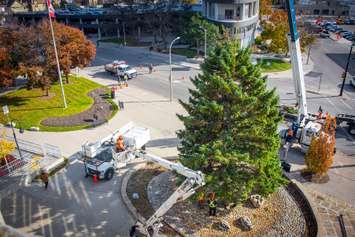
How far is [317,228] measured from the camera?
2073 centimetres

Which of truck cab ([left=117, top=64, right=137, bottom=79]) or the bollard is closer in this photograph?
the bollard

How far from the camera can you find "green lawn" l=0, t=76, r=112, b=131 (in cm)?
3606

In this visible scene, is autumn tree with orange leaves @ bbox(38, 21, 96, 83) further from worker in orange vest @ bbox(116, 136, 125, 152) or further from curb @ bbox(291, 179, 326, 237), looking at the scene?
curb @ bbox(291, 179, 326, 237)

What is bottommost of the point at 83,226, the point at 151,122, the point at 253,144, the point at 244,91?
the point at 83,226

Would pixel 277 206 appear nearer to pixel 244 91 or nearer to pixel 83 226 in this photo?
pixel 244 91

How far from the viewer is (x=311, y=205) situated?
22422mm

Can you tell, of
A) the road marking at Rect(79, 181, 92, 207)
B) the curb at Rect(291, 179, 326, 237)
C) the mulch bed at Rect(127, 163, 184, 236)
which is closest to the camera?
the curb at Rect(291, 179, 326, 237)

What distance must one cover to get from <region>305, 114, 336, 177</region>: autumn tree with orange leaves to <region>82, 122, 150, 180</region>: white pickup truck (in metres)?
12.6

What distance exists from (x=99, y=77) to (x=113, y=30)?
2606 centimetres

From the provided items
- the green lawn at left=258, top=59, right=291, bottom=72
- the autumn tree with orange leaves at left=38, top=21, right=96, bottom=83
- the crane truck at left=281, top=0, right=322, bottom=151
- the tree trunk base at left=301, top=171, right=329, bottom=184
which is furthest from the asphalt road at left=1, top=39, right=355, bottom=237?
the green lawn at left=258, top=59, right=291, bottom=72

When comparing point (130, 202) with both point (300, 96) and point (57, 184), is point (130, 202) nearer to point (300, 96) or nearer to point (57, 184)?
point (57, 184)

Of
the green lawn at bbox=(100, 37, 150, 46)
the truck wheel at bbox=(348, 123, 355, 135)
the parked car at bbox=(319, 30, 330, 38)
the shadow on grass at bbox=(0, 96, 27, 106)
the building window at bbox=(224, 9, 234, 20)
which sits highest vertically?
the building window at bbox=(224, 9, 234, 20)

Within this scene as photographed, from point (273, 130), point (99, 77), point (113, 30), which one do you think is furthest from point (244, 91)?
point (113, 30)

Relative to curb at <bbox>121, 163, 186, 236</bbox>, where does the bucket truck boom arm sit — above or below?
above
